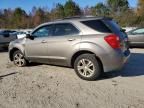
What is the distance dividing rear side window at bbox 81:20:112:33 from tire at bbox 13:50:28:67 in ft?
9.83

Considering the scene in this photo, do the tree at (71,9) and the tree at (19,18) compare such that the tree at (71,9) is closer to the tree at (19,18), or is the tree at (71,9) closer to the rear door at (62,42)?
the tree at (19,18)

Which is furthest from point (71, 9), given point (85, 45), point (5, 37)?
point (85, 45)

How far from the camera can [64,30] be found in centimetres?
776

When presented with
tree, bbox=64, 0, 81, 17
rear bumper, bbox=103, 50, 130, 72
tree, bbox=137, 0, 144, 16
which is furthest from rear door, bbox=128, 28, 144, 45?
tree, bbox=64, 0, 81, 17

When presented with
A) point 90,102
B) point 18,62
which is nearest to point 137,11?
point 18,62

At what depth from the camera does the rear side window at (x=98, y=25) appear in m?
6.99

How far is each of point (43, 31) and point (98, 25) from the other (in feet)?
6.89

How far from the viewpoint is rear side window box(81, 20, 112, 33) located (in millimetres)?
6992

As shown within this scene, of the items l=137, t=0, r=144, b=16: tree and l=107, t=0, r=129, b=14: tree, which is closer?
l=137, t=0, r=144, b=16: tree

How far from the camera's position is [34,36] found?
28.5 ft

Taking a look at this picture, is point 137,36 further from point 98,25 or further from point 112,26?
point 98,25

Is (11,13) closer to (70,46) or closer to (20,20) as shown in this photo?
(20,20)

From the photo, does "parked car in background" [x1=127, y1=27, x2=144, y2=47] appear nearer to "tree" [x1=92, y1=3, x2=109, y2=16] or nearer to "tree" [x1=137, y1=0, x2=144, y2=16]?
"tree" [x1=137, y1=0, x2=144, y2=16]

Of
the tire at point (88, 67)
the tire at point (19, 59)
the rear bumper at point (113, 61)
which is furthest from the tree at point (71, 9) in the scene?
the rear bumper at point (113, 61)
